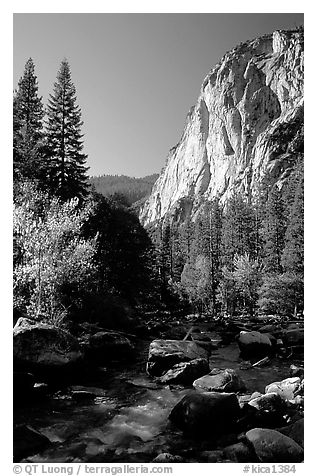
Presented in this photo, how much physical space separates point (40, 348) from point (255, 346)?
7.37 metres

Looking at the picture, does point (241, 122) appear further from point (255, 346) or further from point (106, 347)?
point (106, 347)

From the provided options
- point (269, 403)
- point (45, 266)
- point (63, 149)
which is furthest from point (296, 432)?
point (63, 149)

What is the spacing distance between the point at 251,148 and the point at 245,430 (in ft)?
282

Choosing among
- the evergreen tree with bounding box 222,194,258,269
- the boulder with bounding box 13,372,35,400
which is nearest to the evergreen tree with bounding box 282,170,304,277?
the boulder with bounding box 13,372,35,400

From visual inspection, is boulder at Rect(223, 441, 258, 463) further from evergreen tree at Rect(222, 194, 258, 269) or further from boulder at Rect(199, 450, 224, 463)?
evergreen tree at Rect(222, 194, 258, 269)

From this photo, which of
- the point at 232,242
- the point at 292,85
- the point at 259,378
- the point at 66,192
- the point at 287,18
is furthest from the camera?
the point at 292,85

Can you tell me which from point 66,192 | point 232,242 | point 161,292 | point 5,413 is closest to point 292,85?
point 232,242

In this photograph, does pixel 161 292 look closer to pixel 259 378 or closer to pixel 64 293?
pixel 64 293

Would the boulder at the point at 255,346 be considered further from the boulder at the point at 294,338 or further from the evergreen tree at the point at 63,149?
the evergreen tree at the point at 63,149

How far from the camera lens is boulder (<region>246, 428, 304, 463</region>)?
4.66m
